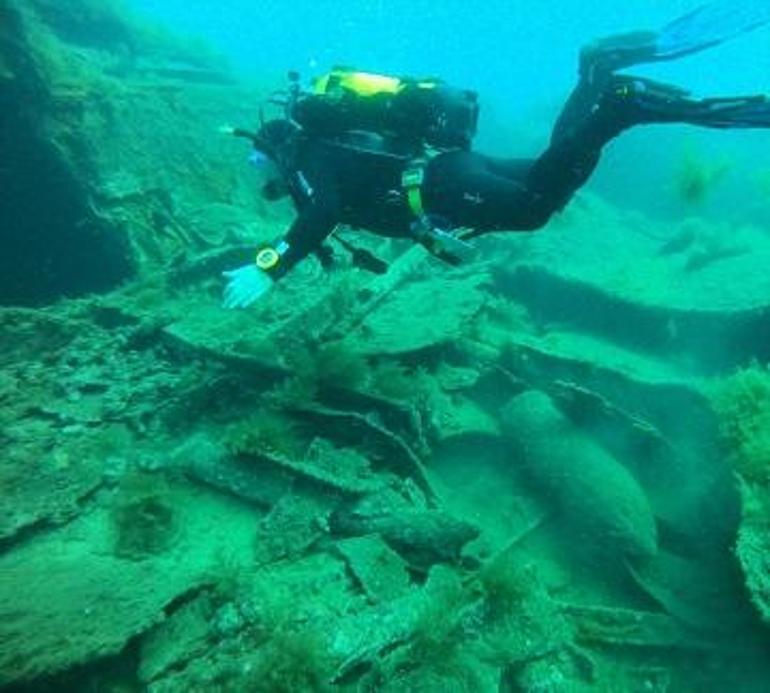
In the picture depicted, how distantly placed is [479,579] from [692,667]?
2.19 metres

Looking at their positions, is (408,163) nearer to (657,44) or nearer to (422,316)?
(657,44)

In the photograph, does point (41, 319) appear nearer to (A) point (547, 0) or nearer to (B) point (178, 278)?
(B) point (178, 278)

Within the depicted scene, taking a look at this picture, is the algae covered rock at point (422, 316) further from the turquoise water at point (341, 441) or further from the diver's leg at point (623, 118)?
the diver's leg at point (623, 118)

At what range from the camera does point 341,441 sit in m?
6.78

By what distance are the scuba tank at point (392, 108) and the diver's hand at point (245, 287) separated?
1.33 meters

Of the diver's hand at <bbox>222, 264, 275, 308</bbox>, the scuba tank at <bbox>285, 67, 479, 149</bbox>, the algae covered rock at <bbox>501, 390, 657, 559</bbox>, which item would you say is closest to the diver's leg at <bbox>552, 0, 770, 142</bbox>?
the scuba tank at <bbox>285, 67, 479, 149</bbox>

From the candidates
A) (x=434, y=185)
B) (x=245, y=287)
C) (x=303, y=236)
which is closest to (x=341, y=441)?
(x=245, y=287)

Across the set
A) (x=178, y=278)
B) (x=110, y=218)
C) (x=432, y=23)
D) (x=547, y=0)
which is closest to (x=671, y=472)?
(x=178, y=278)

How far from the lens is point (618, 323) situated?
36.0 feet

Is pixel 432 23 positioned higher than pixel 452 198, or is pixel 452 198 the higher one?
pixel 432 23

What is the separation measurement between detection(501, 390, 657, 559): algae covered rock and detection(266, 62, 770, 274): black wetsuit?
85.9 inches

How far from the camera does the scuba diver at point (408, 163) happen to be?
5.80 meters

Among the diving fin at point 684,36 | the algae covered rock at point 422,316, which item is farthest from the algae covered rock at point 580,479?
the diving fin at point 684,36

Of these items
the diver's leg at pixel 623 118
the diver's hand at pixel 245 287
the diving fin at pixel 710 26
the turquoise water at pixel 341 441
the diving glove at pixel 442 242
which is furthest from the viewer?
the diving fin at pixel 710 26
